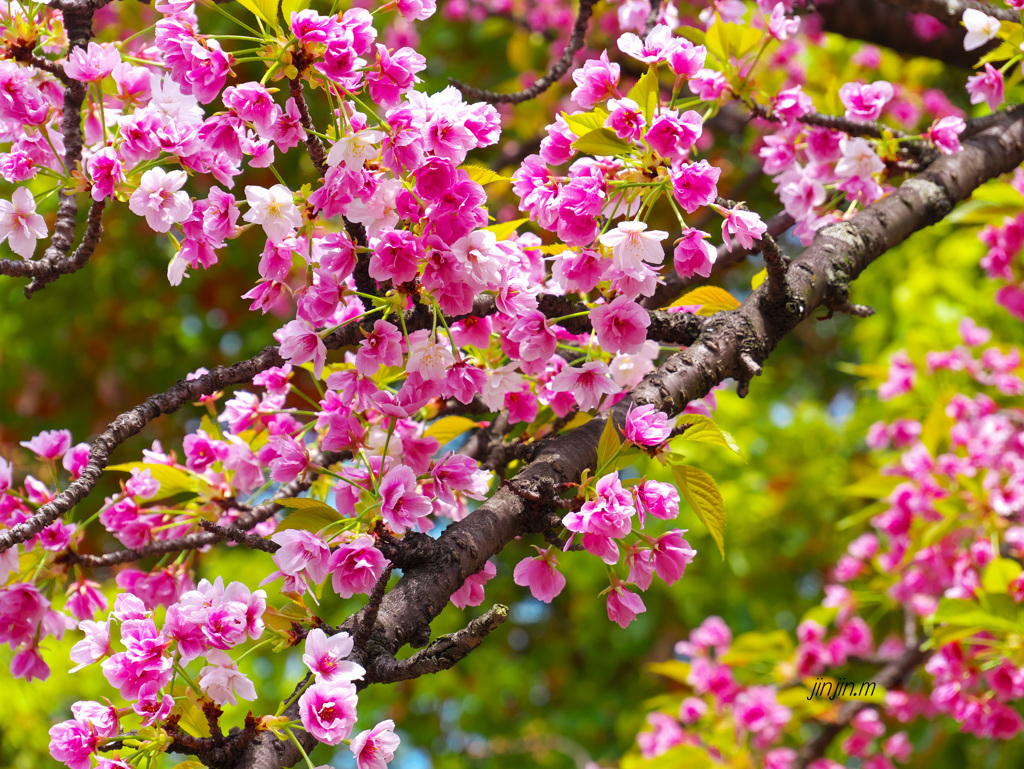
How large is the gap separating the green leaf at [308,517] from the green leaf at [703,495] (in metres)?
0.46

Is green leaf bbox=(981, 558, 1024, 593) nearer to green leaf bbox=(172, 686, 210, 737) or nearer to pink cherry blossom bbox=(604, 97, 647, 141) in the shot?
pink cherry blossom bbox=(604, 97, 647, 141)

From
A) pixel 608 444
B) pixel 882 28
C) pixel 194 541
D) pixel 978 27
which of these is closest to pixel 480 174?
pixel 608 444

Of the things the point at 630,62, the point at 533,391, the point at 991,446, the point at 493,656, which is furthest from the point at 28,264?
the point at 493,656

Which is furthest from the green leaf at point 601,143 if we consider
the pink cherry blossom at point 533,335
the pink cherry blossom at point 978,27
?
the pink cherry blossom at point 978,27

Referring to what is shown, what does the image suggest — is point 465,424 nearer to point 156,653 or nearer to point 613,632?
point 156,653

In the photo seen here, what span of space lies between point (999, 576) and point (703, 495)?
1.41 m

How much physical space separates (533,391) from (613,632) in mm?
3773

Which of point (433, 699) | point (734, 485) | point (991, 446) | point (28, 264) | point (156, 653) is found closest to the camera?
point (156, 653)

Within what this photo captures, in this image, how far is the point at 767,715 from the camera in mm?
3109

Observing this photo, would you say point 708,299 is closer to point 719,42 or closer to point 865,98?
point 719,42

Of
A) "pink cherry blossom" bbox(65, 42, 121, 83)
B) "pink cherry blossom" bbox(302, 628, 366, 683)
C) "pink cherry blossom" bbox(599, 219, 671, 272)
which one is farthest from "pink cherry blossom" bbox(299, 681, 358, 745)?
"pink cherry blossom" bbox(65, 42, 121, 83)

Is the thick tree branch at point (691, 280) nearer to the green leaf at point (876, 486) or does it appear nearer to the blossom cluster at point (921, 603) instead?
the blossom cluster at point (921, 603)

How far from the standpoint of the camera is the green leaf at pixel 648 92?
3.65 feet

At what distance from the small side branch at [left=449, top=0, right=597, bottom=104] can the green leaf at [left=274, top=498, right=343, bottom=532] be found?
84 centimetres
